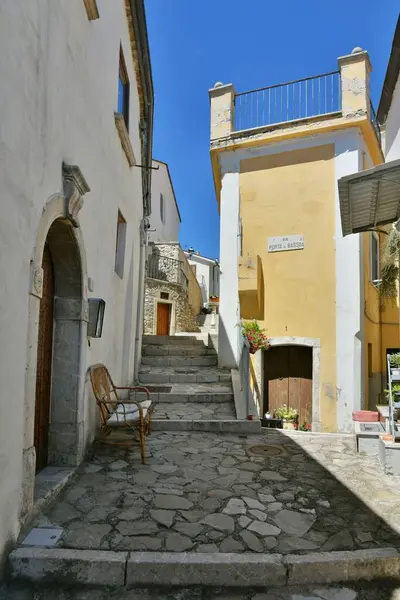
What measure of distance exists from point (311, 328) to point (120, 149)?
5.76m

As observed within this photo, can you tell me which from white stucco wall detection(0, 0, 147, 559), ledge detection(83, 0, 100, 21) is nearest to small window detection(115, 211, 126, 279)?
white stucco wall detection(0, 0, 147, 559)

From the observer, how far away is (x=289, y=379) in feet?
32.1

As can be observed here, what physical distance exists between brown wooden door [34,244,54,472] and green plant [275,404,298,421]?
20.8 feet

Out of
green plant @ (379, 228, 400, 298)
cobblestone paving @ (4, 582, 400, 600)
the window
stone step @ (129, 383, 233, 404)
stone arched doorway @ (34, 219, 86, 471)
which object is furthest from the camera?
the window

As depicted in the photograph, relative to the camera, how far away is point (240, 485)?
13.6 feet

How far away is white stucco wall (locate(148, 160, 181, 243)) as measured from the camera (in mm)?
22375

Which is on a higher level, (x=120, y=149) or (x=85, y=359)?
(x=120, y=149)

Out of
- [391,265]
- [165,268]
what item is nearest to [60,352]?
[391,265]

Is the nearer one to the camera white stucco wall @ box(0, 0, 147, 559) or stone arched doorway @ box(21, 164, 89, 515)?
white stucco wall @ box(0, 0, 147, 559)

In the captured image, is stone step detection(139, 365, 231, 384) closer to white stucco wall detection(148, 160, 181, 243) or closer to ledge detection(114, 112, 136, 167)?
ledge detection(114, 112, 136, 167)

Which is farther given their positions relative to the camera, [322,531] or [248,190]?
[248,190]

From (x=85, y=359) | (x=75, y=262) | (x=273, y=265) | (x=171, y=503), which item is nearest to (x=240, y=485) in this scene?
(x=171, y=503)

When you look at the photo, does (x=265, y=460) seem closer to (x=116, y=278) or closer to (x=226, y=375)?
(x=116, y=278)

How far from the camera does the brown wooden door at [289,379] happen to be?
9.55 m
